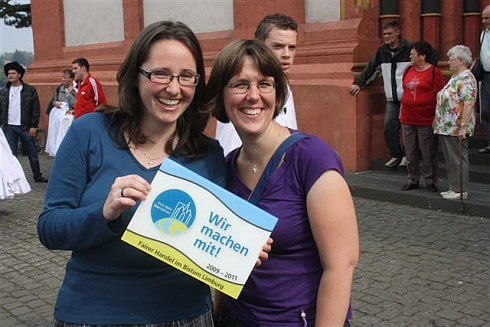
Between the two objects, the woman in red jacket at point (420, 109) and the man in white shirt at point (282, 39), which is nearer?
the man in white shirt at point (282, 39)

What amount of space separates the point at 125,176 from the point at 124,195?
0.36 feet

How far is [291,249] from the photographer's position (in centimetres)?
193

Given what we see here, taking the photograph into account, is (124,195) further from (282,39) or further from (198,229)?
(282,39)

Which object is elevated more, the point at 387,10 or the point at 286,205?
the point at 387,10

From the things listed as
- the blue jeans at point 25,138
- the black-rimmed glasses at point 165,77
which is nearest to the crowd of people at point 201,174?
the black-rimmed glasses at point 165,77

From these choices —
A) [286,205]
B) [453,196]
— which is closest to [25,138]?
Result: [453,196]

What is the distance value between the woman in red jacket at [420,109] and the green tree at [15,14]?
17078mm

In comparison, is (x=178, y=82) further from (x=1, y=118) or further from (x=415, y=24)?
(x=1, y=118)

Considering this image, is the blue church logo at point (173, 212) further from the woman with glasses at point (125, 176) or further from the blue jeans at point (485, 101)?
the blue jeans at point (485, 101)

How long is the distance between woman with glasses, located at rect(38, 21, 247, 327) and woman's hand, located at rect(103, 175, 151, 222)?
4 cm

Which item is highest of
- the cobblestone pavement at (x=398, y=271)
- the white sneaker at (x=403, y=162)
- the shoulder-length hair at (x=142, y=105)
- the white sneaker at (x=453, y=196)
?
the shoulder-length hair at (x=142, y=105)

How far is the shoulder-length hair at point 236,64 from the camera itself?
200 centimetres

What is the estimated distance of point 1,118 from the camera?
1041 centimetres

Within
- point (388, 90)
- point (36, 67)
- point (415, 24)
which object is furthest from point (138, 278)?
point (36, 67)
